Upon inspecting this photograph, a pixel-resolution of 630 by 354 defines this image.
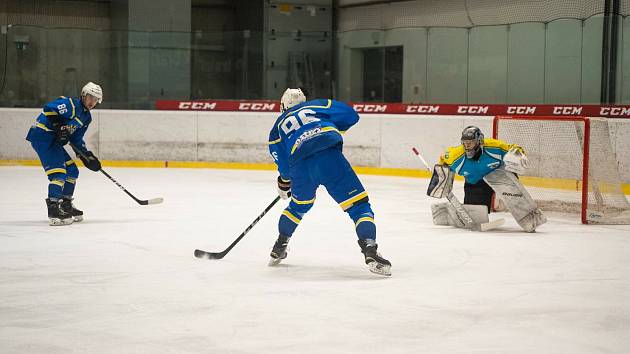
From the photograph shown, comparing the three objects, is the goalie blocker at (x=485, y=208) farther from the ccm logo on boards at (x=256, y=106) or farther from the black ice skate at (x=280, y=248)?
the ccm logo on boards at (x=256, y=106)

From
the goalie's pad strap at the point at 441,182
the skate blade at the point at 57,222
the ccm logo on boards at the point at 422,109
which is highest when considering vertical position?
the ccm logo on boards at the point at 422,109

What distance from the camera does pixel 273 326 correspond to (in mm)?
3574

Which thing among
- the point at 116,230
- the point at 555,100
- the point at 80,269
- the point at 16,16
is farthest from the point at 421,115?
the point at 16,16

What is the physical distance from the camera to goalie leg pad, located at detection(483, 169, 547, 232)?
21.5 ft

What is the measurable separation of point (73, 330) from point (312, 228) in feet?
11.0

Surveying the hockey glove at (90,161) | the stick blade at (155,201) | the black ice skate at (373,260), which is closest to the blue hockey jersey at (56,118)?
the hockey glove at (90,161)

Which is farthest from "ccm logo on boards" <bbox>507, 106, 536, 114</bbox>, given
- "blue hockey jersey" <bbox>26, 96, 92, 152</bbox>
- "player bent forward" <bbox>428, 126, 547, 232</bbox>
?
"blue hockey jersey" <bbox>26, 96, 92, 152</bbox>

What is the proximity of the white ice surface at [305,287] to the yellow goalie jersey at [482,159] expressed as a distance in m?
0.49

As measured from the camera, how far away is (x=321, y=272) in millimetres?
4867

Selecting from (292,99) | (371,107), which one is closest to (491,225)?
(292,99)

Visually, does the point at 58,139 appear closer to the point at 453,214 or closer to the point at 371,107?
the point at 453,214

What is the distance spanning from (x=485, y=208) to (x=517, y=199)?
245mm

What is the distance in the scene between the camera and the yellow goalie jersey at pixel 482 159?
6.74 meters

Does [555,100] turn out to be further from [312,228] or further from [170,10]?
[170,10]
